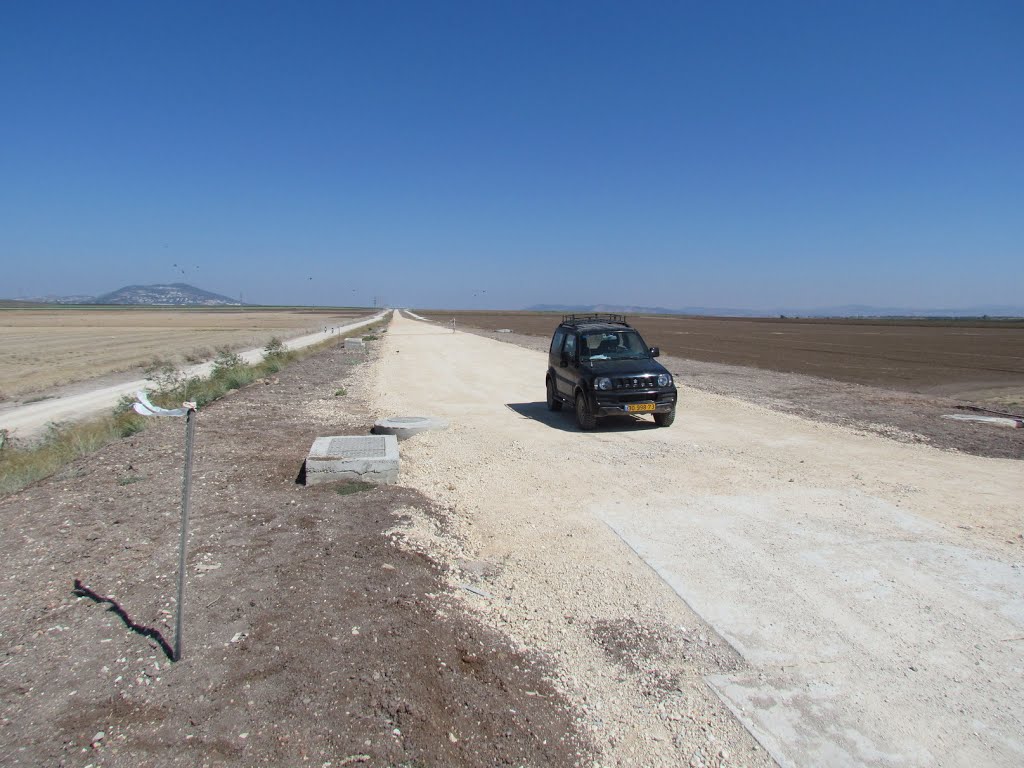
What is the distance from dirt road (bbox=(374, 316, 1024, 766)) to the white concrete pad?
0.05ft

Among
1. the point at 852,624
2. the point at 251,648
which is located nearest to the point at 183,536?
the point at 251,648

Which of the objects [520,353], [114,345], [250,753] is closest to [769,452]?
[250,753]

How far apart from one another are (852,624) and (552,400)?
915cm

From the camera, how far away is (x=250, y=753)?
2.92 m

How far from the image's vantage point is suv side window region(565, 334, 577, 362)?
12.3 m

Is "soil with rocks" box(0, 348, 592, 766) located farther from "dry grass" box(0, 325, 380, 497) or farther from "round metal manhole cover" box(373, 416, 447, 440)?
"round metal manhole cover" box(373, 416, 447, 440)

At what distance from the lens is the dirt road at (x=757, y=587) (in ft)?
10.6

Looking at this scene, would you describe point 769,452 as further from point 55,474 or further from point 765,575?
point 55,474

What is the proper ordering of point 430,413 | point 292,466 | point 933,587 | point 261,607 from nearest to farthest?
point 261,607 → point 933,587 → point 292,466 → point 430,413

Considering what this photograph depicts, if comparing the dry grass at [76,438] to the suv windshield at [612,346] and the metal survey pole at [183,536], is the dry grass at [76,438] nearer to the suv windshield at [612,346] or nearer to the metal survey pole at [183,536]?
the metal survey pole at [183,536]

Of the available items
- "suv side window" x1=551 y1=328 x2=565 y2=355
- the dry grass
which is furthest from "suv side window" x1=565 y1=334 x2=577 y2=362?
the dry grass

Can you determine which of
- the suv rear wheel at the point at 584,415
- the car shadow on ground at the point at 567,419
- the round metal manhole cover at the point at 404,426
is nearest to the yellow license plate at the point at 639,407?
the car shadow on ground at the point at 567,419

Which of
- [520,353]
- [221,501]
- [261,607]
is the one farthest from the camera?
[520,353]

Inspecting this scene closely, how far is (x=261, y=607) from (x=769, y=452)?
7497 mm
